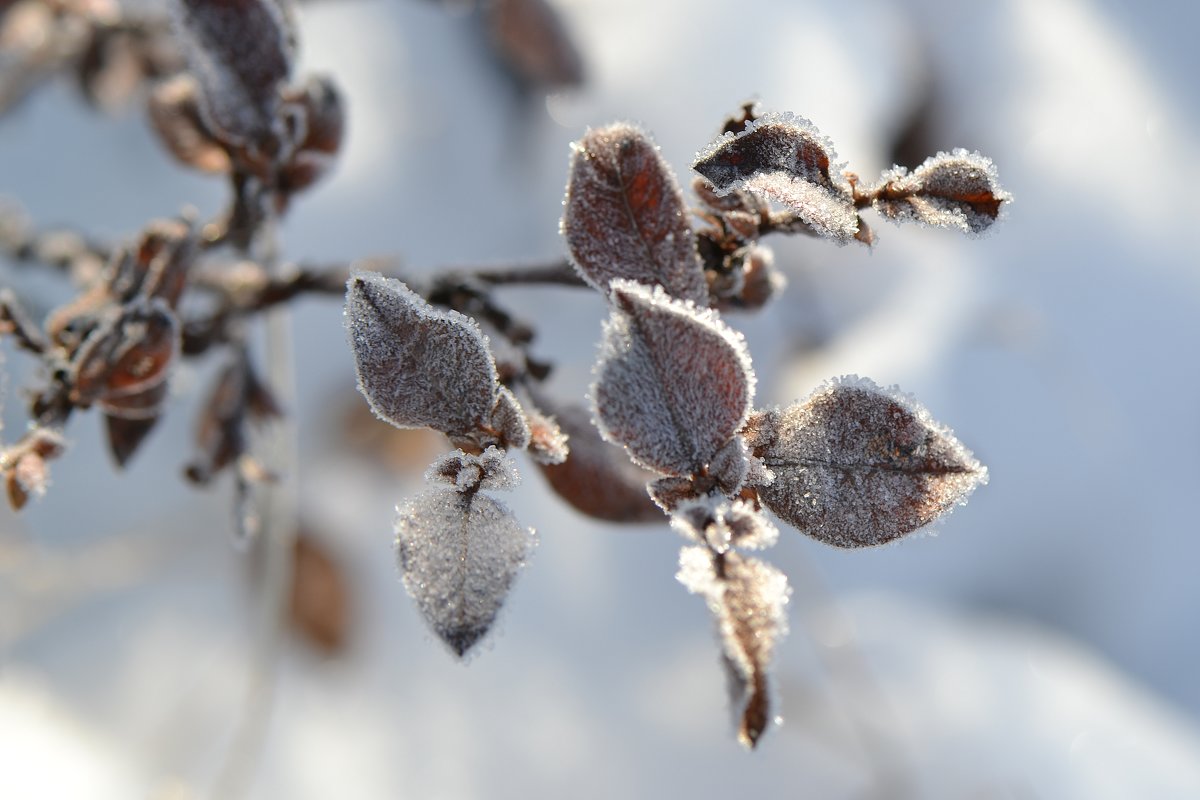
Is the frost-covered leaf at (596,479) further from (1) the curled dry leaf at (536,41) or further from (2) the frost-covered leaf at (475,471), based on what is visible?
(1) the curled dry leaf at (536,41)

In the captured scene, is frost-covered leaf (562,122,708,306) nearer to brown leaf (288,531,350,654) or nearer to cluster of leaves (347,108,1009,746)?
cluster of leaves (347,108,1009,746)

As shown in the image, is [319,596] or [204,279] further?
[319,596]

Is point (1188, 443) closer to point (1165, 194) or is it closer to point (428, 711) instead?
point (1165, 194)

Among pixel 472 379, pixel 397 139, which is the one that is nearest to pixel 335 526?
pixel 397 139

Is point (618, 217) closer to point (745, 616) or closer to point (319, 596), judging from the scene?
point (745, 616)

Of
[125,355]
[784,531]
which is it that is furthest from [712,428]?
[784,531]

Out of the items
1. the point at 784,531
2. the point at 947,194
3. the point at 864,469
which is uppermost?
the point at 947,194
